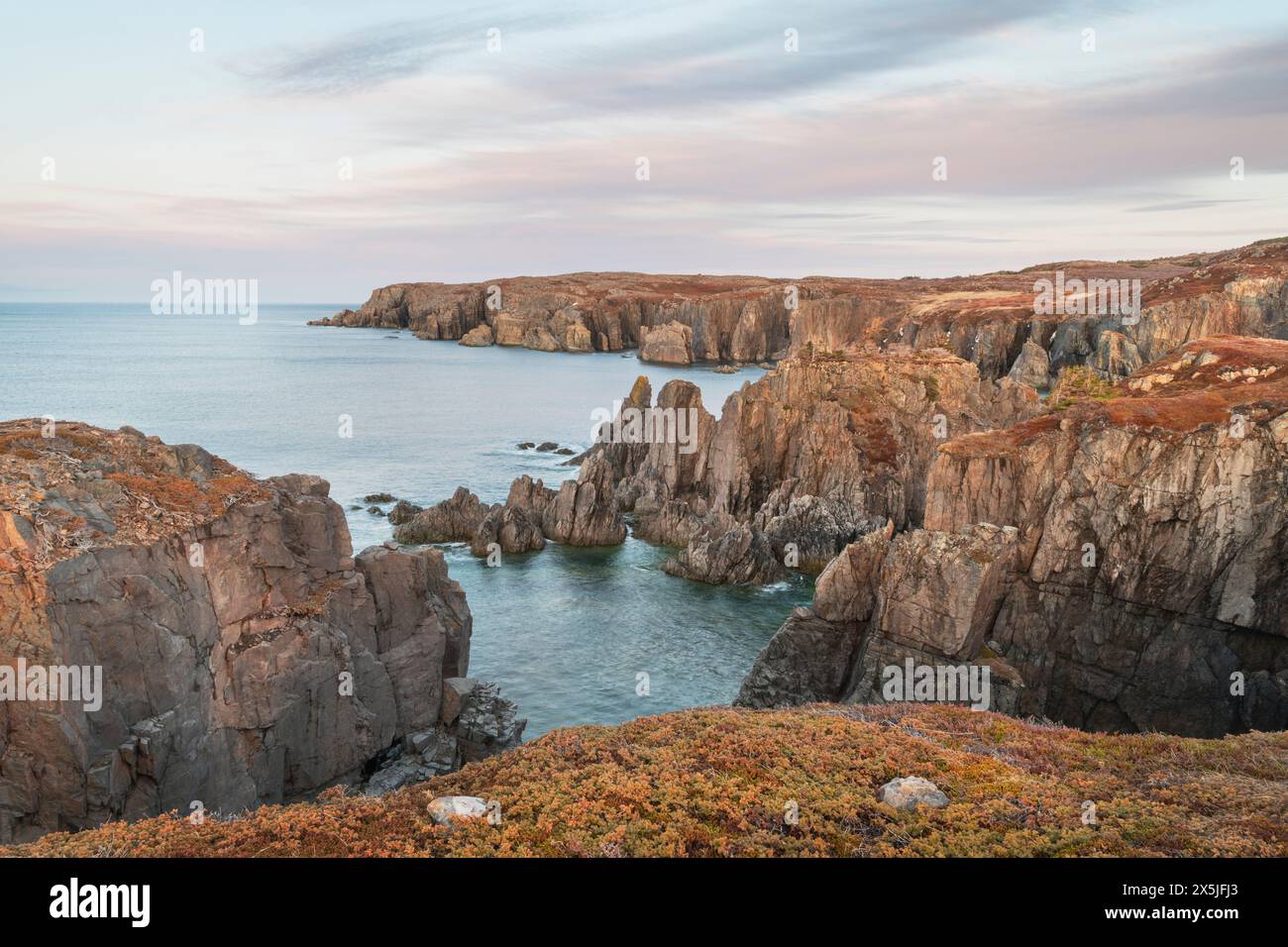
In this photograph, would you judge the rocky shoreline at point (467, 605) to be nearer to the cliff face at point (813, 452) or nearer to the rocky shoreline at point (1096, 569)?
the rocky shoreline at point (1096, 569)

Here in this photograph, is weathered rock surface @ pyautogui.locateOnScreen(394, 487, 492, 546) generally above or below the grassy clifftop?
below

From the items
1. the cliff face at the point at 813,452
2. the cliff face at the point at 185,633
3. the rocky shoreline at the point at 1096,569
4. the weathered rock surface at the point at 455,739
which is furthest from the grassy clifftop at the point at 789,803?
the cliff face at the point at 813,452

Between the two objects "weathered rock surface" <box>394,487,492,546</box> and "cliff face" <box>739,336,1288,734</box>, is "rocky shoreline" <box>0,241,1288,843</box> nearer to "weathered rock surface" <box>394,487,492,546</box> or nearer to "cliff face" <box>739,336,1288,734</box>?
"cliff face" <box>739,336,1288,734</box>

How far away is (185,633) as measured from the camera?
22.8 metres

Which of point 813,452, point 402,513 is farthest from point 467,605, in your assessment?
point 813,452

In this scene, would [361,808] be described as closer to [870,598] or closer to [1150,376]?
[870,598]

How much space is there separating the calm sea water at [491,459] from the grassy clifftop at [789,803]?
20.3 metres

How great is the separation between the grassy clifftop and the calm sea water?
20.3 metres

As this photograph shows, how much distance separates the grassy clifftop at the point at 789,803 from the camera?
13328mm

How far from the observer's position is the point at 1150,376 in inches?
1796

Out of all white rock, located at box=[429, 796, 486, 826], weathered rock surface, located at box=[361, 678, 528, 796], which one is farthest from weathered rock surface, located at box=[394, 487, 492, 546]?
white rock, located at box=[429, 796, 486, 826]

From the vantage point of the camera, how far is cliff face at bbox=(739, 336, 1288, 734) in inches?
1294

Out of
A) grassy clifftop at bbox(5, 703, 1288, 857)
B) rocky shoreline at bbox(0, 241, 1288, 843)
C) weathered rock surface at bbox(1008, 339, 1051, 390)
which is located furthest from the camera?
weathered rock surface at bbox(1008, 339, 1051, 390)

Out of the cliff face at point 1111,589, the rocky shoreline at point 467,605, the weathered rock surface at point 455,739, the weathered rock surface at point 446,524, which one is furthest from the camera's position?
the weathered rock surface at point 446,524
